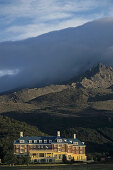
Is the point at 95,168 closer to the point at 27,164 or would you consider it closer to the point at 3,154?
the point at 27,164

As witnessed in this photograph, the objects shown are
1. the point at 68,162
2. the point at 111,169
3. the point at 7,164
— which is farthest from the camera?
the point at 68,162

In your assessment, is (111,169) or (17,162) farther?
(17,162)

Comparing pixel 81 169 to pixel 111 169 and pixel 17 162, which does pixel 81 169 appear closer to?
pixel 111 169

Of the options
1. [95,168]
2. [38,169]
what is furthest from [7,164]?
[95,168]

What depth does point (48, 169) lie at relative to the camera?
161125mm

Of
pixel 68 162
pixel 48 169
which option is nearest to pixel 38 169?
pixel 48 169

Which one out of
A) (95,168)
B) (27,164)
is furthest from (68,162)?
(95,168)

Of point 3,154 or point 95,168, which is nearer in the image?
point 95,168

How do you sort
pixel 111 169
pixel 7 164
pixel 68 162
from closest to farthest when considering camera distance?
1. pixel 111 169
2. pixel 7 164
3. pixel 68 162

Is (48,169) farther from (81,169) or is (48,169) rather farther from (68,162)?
(68,162)

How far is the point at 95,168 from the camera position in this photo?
6462 inches

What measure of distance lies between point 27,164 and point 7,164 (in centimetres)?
790

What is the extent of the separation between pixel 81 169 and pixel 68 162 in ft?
120

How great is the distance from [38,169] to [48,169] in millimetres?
3347
